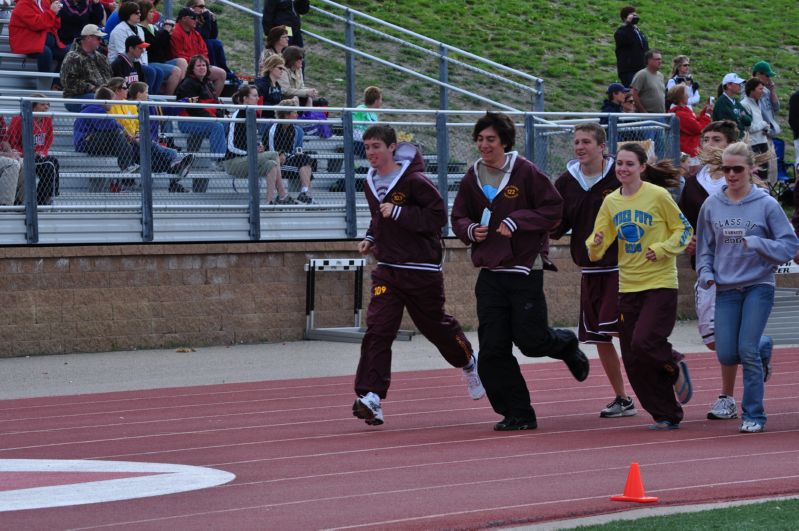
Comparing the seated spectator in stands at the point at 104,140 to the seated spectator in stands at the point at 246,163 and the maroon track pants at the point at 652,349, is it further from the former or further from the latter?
the maroon track pants at the point at 652,349

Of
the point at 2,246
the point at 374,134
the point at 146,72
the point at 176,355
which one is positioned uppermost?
the point at 146,72

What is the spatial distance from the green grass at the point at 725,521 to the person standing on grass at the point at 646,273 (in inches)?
106

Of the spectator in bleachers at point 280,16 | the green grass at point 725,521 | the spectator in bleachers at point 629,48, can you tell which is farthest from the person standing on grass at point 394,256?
the spectator in bleachers at point 629,48

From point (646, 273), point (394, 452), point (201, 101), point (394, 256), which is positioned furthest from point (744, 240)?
point (201, 101)

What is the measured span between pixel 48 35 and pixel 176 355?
19.5 feet

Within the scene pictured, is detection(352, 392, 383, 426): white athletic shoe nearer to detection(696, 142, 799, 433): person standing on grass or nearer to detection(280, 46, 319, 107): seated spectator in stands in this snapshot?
detection(696, 142, 799, 433): person standing on grass

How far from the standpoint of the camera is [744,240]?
Result: 29.8ft

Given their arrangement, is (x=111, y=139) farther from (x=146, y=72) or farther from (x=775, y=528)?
(x=775, y=528)

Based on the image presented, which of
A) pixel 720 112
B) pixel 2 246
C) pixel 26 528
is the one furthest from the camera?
pixel 720 112

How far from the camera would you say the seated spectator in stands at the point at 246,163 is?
14977 mm

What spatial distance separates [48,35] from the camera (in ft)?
60.2

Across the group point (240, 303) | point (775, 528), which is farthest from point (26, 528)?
point (240, 303)

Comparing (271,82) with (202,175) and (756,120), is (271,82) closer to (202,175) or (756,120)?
(202,175)

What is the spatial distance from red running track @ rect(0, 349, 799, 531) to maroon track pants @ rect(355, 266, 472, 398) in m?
0.38
